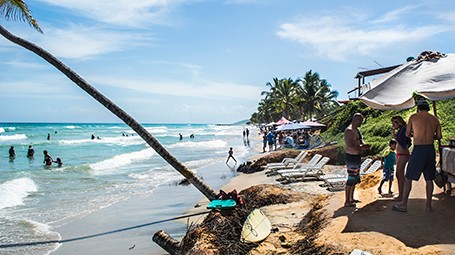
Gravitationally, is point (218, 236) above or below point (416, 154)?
below

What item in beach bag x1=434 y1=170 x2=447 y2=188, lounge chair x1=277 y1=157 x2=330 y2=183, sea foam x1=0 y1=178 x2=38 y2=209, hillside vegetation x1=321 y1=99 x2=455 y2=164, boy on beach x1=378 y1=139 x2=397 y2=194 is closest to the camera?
beach bag x1=434 y1=170 x2=447 y2=188

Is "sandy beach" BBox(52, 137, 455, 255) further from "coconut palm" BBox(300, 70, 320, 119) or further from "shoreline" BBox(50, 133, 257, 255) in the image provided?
"coconut palm" BBox(300, 70, 320, 119)

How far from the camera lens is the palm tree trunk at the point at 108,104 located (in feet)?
30.0

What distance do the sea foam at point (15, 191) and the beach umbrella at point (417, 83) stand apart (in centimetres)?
1303

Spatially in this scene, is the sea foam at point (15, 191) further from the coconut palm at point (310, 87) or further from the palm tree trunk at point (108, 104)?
the coconut palm at point (310, 87)

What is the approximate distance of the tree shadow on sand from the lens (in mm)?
4724

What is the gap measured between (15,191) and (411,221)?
15631 millimetres

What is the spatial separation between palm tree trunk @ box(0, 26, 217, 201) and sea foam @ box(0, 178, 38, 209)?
22.6ft

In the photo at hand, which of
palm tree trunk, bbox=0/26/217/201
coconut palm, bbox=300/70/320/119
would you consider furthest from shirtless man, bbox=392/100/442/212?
coconut palm, bbox=300/70/320/119

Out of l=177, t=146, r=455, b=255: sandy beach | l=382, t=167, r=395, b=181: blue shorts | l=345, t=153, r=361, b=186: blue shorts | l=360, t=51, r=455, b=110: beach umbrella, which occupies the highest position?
l=360, t=51, r=455, b=110: beach umbrella

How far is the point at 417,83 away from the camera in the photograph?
5.48 meters

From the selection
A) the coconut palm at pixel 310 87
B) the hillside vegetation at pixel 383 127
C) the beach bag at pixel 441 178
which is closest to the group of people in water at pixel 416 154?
the beach bag at pixel 441 178

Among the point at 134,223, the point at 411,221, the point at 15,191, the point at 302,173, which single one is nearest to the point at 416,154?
the point at 411,221

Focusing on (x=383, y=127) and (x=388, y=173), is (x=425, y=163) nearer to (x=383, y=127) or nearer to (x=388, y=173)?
(x=388, y=173)
